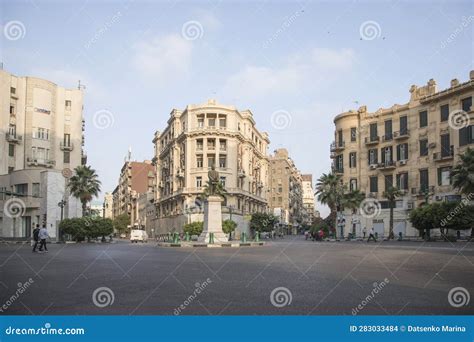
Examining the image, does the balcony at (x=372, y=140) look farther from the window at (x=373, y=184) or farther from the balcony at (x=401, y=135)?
the window at (x=373, y=184)

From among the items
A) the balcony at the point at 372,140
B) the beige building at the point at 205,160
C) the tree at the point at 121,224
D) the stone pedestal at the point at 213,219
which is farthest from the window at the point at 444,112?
the tree at the point at 121,224

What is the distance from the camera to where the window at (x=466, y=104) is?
50.6m

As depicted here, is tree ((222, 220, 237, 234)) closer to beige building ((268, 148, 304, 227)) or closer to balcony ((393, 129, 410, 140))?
balcony ((393, 129, 410, 140))

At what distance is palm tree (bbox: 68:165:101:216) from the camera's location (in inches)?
2094

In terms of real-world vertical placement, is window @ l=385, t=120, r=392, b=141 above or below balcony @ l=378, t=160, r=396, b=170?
above

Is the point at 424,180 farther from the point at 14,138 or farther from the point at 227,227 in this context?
the point at 14,138

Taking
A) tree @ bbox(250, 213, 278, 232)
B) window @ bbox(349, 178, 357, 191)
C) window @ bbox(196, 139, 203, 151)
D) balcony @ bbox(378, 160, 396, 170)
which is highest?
window @ bbox(196, 139, 203, 151)

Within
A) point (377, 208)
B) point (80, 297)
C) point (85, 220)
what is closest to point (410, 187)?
point (377, 208)

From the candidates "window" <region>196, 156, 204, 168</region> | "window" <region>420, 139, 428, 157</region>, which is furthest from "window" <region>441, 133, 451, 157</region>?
"window" <region>196, 156, 204, 168</region>

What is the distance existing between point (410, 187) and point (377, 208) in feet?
17.9

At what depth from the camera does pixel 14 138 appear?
5609 centimetres

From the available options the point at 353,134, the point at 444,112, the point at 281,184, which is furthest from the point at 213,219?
the point at 281,184

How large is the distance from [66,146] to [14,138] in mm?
7417

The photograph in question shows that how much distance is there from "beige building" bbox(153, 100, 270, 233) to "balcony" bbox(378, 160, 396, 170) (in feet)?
71.1
